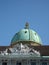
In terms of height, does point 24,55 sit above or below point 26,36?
below

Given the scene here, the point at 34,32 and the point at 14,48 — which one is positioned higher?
the point at 34,32

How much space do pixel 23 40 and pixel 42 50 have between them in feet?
28.3

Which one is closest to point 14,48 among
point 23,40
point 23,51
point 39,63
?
point 23,51

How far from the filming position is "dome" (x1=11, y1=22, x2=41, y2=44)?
2410 inches

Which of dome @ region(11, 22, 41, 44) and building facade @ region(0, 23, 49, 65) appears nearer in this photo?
building facade @ region(0, 23, 49, 65)

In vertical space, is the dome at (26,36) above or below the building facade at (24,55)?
above

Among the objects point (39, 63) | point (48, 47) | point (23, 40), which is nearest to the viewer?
point (39, 63)

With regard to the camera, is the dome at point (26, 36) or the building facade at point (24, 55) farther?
the dome at point (26, 36)

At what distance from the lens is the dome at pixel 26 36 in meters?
61.2

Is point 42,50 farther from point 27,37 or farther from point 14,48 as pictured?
point 27,37

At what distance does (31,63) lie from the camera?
165 feet

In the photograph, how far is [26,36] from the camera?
61500 millimetres

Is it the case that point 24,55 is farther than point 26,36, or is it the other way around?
point 26,36

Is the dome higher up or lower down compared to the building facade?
higher up
